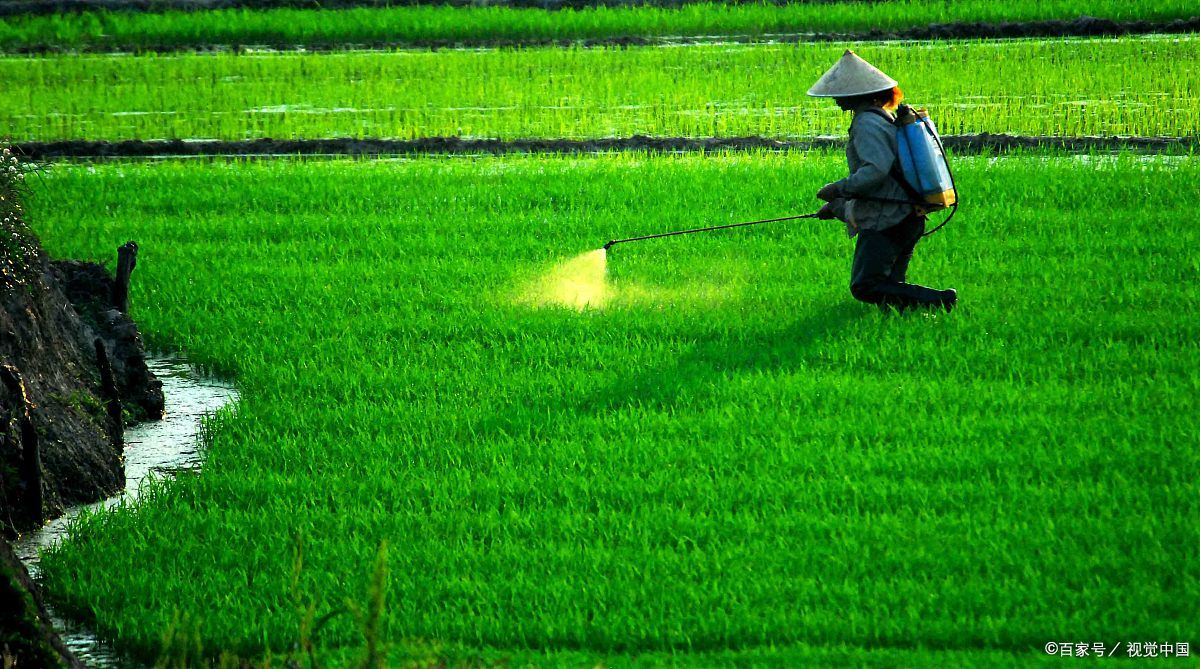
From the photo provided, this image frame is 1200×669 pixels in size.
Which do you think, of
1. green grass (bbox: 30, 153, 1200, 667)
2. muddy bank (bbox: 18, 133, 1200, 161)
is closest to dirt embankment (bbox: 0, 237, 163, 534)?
green grass (bbox: 30, 153, 1200, 667)

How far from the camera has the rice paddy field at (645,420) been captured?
389 cm

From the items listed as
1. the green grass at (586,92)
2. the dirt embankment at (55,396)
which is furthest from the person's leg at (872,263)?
the green grass at (586,92)

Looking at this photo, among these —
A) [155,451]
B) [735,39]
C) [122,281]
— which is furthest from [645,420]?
[735,39]

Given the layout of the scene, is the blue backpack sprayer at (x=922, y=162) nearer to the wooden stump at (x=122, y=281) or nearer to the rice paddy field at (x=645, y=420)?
the rice paddy field at (x=645, y=420)

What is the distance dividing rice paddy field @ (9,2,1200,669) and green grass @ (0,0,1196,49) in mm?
7906

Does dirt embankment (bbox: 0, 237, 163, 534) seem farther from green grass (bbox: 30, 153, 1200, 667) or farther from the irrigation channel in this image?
green grass (bbox: 30, 153, 1200, 667)

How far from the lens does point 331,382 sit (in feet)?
20.2

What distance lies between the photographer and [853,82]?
6469mm

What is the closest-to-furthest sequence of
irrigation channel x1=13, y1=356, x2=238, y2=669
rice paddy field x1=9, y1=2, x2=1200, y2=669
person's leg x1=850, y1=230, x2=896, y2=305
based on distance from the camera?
rice paddy field x1=9, y1=2, x2=1200, y2=669
irrigation channel x1=13, y1=356, x2=238, y2=669
person's leg x1=850, y1=230, x2=896, y2=305

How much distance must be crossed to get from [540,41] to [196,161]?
7465mm

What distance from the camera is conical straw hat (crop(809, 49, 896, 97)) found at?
6445 millimetres

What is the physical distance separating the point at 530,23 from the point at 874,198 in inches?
519

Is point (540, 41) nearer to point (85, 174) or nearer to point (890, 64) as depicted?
point (890, 64)

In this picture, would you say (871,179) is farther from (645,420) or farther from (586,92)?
(586,92)
